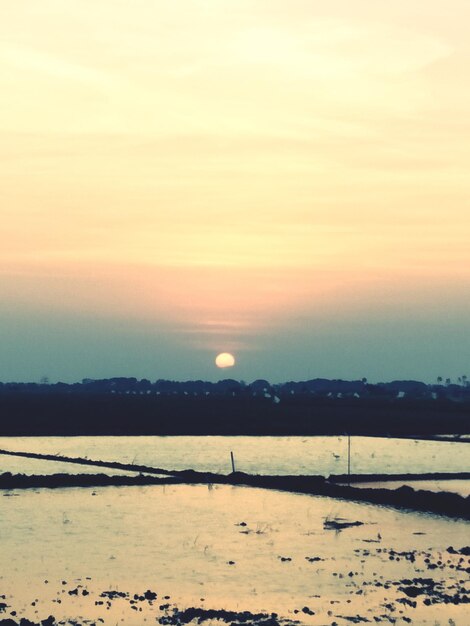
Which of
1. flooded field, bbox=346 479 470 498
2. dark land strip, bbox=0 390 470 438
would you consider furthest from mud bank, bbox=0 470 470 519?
dark land strip, bbox=0 390 470 438

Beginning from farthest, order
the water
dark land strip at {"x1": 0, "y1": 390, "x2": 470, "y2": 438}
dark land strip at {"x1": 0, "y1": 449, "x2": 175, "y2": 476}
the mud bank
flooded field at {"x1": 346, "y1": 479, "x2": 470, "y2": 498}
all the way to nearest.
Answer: dark land strip at {"x1": 0, "y1": 390, "x2": 470, "y2": 438}, the water, dark land strip at {"x1": 0, "y1": 449, "x2": 175, "y2": 476}, flooded field at {"x1": 346, "y1": 479, "x2": 470, "y2": 498}, the mud bank

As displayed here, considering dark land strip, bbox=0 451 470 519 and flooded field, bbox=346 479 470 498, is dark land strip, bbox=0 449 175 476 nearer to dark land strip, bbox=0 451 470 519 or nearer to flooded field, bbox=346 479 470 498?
dark land strip, bbox=0 451 470 519

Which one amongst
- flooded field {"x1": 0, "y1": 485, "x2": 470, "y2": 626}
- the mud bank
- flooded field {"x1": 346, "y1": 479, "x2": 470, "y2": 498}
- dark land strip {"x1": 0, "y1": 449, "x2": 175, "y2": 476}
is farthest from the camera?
dark land strip {"x1": 0, "y1": 449, "x2": 175, "y2": 476}

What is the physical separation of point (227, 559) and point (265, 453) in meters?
39.5

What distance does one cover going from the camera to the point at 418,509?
35.9 metres

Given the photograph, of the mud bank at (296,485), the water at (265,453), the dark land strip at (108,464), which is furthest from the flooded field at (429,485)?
the dark land strip at (108,464)

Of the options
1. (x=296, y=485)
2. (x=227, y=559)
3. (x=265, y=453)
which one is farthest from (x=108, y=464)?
(x=227, y=559)

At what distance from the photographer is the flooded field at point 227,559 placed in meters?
19.7

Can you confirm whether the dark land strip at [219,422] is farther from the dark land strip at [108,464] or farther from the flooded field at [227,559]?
the flooded field at [227,559]

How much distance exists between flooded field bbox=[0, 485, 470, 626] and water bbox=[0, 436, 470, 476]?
15169mm

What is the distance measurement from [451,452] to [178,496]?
3431 cm

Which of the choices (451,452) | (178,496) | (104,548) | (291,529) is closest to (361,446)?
(451,452)

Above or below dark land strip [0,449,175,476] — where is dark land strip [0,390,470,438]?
above

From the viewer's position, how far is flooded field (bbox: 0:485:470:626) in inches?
774
